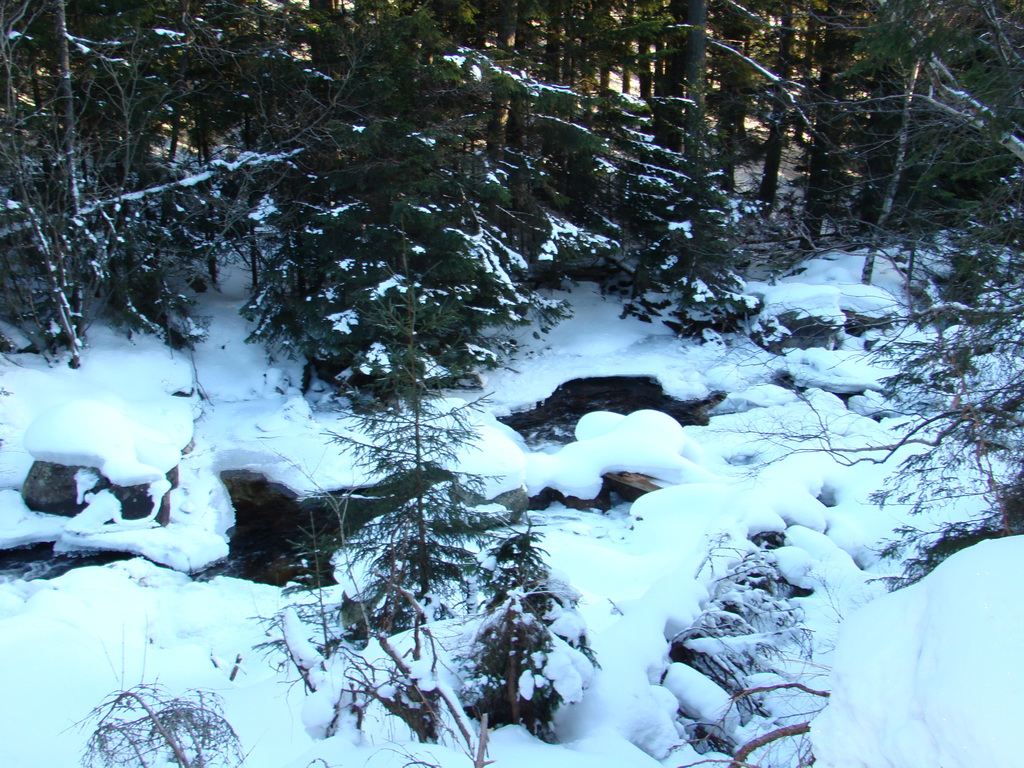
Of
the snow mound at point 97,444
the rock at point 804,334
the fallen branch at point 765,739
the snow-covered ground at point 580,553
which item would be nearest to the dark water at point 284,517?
the snow-covered ground at point 580,553

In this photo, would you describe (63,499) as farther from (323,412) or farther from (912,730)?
(912,730)

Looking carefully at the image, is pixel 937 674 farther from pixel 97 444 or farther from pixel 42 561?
pixel 97 444

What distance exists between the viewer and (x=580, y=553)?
7.52 m

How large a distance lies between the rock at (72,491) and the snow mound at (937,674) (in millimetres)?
8083

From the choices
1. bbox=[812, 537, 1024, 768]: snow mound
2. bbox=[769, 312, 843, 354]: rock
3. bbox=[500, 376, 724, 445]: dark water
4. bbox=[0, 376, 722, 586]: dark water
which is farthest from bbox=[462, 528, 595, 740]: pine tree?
bbox=[769, 312, 843, 354]: rock

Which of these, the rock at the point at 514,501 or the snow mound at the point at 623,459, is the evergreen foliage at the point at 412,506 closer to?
the rock at the point at 514,501

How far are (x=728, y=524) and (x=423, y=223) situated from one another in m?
6.96

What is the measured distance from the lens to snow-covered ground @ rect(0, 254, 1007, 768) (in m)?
2.31

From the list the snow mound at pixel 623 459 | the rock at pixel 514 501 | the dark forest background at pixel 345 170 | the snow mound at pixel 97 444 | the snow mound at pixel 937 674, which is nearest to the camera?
the snow mound at pixel 937 674

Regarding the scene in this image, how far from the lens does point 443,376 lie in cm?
545

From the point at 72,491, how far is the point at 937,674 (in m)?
8.96

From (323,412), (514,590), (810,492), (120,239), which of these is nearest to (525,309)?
(323,412)

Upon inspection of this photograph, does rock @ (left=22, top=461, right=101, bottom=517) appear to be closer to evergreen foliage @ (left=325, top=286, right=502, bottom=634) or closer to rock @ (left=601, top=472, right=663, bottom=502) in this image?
evergreen foliage @ (left=325, top=286, right=502, bottom=634)

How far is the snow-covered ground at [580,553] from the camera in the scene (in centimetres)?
231
